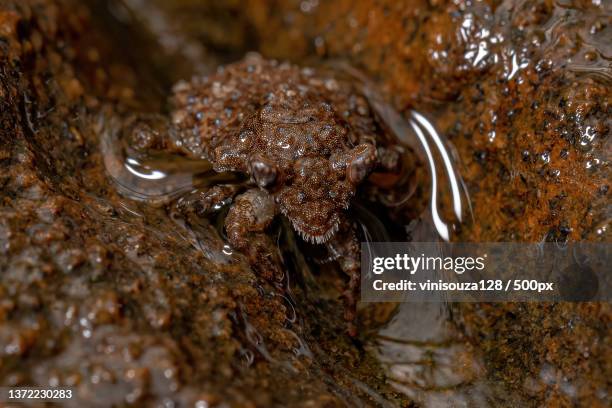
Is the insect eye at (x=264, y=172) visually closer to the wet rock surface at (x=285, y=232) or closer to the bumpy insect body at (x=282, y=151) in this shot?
the bumpy insect body at (x=282, y=151)

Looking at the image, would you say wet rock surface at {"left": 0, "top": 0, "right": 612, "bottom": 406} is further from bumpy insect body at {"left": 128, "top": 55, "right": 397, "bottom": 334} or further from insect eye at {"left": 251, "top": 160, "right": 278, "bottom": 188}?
insect eye at {"left": 251, "top": 160, "right": 278, "bottom": 188}

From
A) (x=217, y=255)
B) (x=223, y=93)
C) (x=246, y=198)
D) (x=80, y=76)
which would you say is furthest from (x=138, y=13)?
(x=217, y=255)

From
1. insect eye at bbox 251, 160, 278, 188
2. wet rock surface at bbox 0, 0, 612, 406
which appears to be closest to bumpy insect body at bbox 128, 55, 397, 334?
insect eye at bbox 251, 160, 278, 188

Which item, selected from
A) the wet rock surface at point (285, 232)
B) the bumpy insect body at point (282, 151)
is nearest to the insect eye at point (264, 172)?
the bumpy insect body at point (282, 151)

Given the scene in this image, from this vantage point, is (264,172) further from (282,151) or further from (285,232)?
(285,232)

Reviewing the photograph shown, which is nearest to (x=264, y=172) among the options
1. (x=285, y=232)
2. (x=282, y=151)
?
(x=282, y=151)
